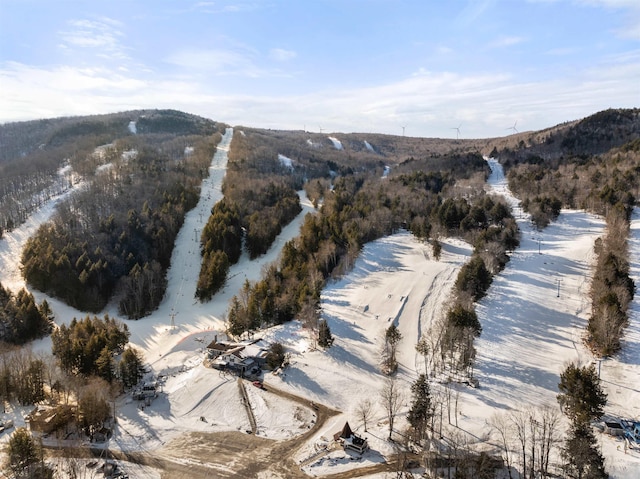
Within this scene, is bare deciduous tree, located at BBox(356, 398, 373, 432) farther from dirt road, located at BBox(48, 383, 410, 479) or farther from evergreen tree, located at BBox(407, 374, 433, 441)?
evergreen tree, located at BBox(407, 374, 433, 441)

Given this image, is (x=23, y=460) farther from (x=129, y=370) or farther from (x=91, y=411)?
(x=129, y=370)

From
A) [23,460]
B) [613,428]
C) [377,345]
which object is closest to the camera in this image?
[23,460]

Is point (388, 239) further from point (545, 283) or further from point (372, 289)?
point (545, 283)

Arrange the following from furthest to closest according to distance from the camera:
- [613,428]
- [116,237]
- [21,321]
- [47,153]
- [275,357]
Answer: [47,153] < [116,237] < [21,321] < [275,357] < [613,428]

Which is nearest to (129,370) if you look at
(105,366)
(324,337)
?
(105,366)

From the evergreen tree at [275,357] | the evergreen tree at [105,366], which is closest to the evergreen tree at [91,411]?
the evergreen tree at [105,366]

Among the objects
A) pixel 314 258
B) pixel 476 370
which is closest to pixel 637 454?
pixel 476 370

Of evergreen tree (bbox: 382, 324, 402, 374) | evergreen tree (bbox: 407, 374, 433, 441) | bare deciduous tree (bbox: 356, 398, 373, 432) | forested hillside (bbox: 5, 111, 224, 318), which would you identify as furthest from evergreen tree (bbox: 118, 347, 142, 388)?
forested hillside (bbox: 5, 111, 224, 318)

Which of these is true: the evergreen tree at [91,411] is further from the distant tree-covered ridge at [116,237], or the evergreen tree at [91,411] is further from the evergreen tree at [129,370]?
the distant tree-covered ridge at [116,237]
